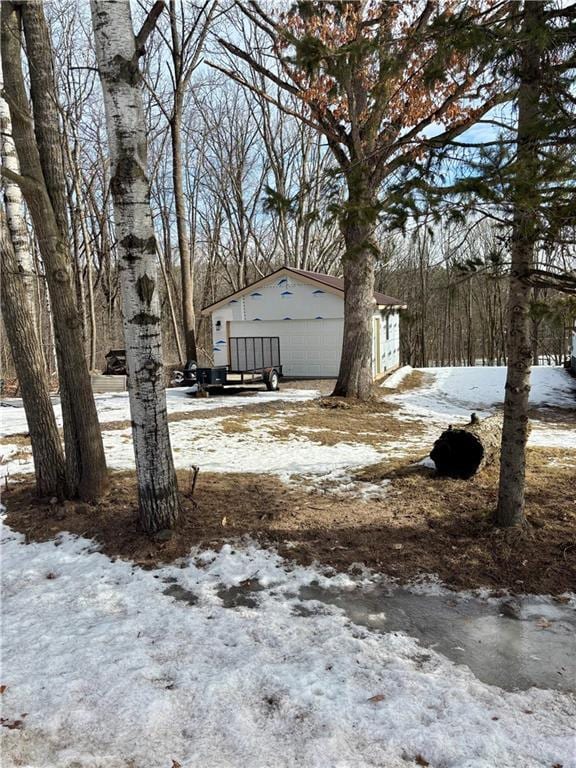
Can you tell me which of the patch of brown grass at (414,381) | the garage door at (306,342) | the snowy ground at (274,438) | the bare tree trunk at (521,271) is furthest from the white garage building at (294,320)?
the bare tree trunk at (521,271)

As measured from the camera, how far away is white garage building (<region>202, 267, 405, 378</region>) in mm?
16984

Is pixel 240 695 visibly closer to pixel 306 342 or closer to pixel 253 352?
pixel 306 342

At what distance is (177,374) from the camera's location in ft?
53.1

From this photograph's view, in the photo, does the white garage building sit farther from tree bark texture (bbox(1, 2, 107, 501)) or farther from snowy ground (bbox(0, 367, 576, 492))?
tree bark texture (bbox(1, 2, 107, 501))

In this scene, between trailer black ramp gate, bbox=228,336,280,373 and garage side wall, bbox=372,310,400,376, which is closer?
trailer black ramp gate, bbox=228,336,280,373

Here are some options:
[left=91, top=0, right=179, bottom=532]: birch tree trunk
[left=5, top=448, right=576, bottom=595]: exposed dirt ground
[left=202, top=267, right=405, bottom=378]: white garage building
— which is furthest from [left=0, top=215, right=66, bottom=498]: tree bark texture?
[left=202, top=267, right=405, bottom=378]: white garage building

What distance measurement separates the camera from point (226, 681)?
2611 millimetres

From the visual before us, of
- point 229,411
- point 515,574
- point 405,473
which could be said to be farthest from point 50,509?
point 229,411

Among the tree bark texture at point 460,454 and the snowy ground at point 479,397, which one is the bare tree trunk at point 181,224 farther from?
the tree bark texture at point 460,454

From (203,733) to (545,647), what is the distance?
1998 mm

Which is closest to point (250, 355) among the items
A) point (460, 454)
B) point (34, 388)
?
point (460, 454)

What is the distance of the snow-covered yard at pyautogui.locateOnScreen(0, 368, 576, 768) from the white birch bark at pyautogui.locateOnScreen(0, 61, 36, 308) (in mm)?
2961

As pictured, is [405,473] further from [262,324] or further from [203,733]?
[262,324]

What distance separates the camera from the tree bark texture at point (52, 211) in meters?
4.75
